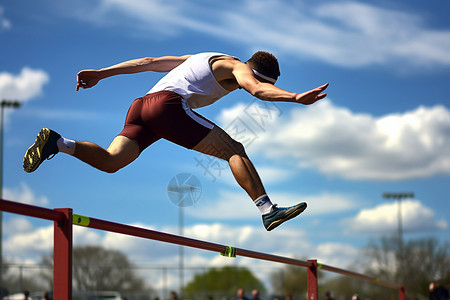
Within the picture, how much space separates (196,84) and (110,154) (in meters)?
0.80

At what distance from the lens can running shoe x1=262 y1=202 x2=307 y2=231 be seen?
3.88m

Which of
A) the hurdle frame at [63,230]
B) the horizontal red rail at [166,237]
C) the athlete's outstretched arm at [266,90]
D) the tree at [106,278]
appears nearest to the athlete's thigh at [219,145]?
the athlete's outstretched arm at [266,90]

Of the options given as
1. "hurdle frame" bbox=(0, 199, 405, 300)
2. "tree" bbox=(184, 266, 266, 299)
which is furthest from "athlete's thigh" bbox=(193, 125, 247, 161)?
"tree" bbox=(184, 266, 266, 299)

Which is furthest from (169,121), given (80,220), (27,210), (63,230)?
(27,210)

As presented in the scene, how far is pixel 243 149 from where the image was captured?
4.11 meters

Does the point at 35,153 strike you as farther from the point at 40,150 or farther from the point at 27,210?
the point at 27,210

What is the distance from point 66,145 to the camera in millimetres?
3773

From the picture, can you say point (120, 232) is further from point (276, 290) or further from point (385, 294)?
point (385, 294)

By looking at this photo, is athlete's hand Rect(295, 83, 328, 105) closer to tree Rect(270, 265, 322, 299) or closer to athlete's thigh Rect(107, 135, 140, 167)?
athlete's thigh Rect(107, 135, 140, 167)

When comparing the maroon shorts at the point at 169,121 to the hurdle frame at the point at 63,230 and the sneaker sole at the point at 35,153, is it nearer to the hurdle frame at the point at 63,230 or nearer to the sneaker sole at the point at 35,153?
the sneaker sole at the point at 35,153

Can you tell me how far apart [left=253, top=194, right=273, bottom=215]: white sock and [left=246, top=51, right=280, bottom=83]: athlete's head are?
85 centimetres

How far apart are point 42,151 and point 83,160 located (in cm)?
34

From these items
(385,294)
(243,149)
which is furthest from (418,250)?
(243,149)

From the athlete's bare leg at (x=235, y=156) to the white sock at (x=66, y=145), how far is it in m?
0.85
